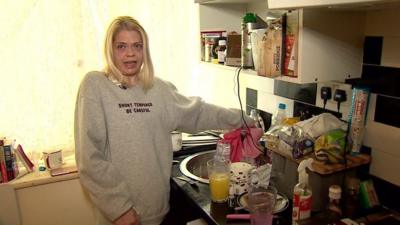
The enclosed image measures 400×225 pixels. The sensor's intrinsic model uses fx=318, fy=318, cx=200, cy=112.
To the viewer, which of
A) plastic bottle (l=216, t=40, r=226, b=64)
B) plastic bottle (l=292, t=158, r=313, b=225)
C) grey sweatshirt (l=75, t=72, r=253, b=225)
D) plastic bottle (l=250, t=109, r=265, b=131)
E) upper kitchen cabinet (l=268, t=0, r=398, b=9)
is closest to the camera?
upper kitchen cabinet (l=268, t=0, r=398, b=9)

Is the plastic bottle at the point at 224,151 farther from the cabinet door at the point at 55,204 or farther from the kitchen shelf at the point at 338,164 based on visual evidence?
the cabinet door at the point at 55,204

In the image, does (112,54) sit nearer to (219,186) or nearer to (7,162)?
(219,186)

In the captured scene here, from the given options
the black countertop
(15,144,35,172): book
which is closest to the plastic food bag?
the black countertop

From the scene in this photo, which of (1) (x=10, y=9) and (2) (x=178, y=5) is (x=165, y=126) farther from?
(1) (x=10, y=9)

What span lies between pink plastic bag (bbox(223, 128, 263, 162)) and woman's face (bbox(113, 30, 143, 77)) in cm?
55

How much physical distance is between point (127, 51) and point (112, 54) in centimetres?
7

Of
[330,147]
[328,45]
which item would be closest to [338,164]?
[330,147]

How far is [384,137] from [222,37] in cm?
85

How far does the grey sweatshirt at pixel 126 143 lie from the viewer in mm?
1277

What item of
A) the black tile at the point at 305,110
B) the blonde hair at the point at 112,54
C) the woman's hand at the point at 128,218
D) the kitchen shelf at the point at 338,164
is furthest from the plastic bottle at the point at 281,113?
the woman's hand at the point at 128,218

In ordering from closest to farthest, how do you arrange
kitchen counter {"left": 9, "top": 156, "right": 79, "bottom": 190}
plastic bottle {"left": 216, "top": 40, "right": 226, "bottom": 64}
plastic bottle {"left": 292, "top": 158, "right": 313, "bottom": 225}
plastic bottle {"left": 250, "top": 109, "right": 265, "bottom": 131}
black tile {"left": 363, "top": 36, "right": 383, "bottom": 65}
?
plastic bottle {"left": 292, "top": 158, "right": 313, "bottom": 225}
black tile {"left": 363, "top": 36, "right": 383, "bottom": 65}
plastic bottle {"left": 216, "top": 40, "right": 226, "bottom": 64}
plastic bottle {"left": 250, "top": 109, "right": 265, "bottom": 131}
kitchen counter {"left": 9, "top": 156, "right": 79, "bottom": 190}

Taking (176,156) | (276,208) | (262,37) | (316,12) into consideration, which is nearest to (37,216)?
(176,156)

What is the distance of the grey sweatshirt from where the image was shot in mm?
1277

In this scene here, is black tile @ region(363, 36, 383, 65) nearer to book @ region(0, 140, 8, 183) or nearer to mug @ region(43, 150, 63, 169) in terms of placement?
mug @ region(43, 150, 63, 169)
